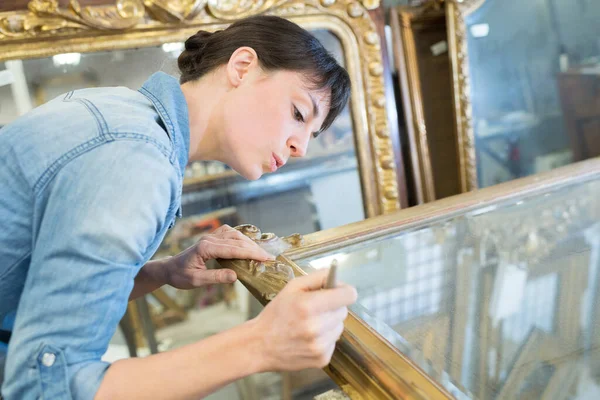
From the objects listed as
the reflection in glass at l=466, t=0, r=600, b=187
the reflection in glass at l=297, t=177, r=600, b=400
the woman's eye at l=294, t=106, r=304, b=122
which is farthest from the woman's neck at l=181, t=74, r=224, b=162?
the reflection in glass at l=466, t=0, r=600, b=187

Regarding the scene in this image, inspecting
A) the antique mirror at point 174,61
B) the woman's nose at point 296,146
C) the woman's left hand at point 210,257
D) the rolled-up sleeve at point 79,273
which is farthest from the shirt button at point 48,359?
the antique mirror at point 174,61

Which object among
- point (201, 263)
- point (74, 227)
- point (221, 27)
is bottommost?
point (201, 263)

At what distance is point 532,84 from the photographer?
175 centimetres

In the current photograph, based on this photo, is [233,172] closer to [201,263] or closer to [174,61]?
[174,61]

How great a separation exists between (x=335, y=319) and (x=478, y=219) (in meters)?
0.60

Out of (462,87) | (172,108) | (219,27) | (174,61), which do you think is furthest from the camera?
(462,87)

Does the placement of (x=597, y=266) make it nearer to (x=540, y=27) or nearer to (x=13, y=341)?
(x=13, y=341)

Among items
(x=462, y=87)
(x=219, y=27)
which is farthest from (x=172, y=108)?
(x=462, y=87)

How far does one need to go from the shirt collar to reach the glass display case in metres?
0.20

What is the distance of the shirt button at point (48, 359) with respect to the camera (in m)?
0.45

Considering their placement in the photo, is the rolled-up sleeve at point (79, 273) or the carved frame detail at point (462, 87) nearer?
the rolled-up sleeve at point (79, 273)

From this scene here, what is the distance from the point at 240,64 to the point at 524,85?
1321 millimetres

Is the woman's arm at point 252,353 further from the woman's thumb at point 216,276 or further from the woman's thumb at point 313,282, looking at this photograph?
the woman's thumb at point 216,276

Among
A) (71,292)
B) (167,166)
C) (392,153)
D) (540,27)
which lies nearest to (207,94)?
(167,166)
